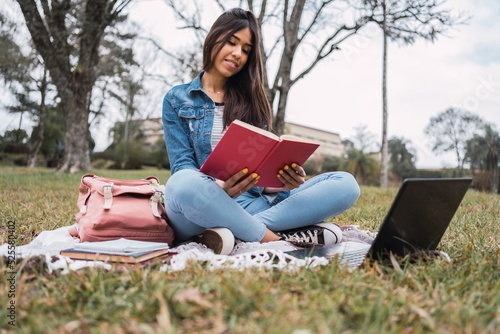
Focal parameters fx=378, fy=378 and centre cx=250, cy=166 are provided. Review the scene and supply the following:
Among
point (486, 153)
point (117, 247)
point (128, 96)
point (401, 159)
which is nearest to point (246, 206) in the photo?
point (117, 247)

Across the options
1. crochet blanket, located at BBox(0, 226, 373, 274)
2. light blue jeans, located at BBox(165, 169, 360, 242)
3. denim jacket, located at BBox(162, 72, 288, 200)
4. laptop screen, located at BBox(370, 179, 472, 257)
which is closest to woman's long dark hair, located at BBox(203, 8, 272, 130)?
denim jacket, located at BBox(162, 72, 288, 200)

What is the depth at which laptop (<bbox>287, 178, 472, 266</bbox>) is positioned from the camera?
1127mm

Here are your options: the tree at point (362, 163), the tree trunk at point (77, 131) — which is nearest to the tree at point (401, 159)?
the tree at point (362, 163)

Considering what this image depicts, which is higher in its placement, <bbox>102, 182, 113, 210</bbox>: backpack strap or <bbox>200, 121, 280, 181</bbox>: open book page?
<bbox>200, 121, 280, 181</bbox>: open book page

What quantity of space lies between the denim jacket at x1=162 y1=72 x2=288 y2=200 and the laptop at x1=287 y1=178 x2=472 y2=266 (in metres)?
0.73

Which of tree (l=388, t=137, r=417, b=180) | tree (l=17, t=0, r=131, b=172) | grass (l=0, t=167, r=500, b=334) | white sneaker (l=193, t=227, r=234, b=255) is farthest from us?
tree (l=388, t=137, r=417, b=180)

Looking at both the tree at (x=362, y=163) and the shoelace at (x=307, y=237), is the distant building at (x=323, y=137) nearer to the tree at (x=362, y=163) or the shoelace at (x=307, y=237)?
the tree at (x=362, y=163)

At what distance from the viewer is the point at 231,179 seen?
147 centimetres

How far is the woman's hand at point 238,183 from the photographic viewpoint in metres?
1.46

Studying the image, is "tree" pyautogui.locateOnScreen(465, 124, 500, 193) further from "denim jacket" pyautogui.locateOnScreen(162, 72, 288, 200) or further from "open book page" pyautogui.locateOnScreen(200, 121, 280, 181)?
"open book page" pyautogui.locateOnScreen(200, 121, 280, 181)

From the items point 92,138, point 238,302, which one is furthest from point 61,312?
point 92,138

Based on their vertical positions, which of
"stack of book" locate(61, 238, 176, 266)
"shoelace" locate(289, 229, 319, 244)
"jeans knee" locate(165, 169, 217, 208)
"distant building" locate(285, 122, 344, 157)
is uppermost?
"distant building" locate(285, 122, 344, 157)

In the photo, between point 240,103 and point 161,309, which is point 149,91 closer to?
point 240,103

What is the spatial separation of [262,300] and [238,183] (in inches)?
28.4
